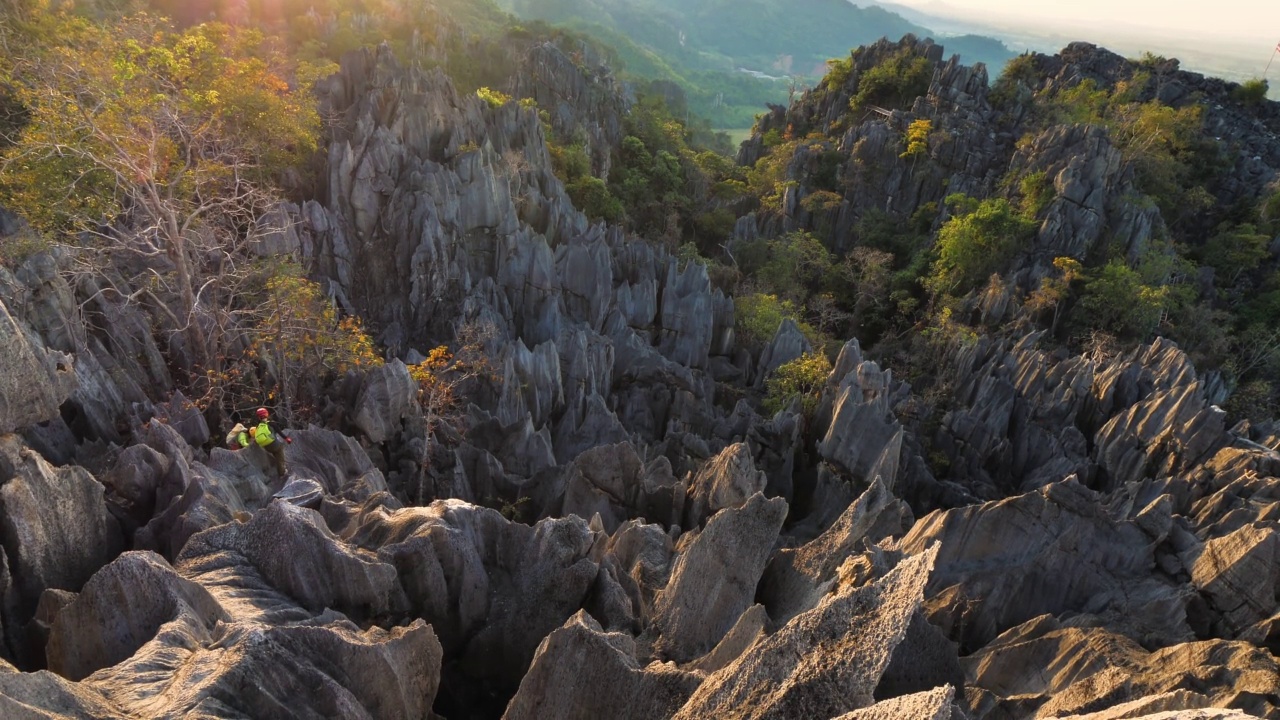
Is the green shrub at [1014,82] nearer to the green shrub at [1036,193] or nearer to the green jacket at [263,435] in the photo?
the green shrub at [1036,193]

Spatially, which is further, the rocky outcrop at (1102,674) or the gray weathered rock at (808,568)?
the gray weathered rock at (808,568)

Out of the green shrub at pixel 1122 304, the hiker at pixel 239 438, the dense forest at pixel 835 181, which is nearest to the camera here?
the hiker at pixel 239 438

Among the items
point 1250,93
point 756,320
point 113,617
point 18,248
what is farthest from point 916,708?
point 1250,93

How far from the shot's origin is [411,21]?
5088cm

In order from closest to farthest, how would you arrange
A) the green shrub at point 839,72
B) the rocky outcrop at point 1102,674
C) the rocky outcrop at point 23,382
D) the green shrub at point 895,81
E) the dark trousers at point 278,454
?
the rocky outcrop at point 1102,674, the rocky outcrop at point 23,382, the dark trousers at point 278,454, the green shrub at point 895,81, the green shrub at point 839,72

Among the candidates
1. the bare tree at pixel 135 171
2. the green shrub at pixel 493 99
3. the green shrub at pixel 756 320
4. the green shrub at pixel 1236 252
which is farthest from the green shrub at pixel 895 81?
the bare tree at pixel 135 171

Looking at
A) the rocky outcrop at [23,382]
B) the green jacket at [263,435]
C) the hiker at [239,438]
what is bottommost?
the hiker at [239,438]

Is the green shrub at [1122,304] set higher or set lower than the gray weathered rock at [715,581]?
higher

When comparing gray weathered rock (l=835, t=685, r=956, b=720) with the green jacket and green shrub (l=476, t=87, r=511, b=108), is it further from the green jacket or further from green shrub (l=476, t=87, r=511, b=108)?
green shrub (l=476, t=87, r=511, b=108)

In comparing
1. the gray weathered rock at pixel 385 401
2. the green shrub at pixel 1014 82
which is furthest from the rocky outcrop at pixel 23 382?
the green shrub at pixel 1014 82

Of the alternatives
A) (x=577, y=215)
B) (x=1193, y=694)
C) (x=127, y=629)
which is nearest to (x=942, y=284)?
(x=577, y=215)

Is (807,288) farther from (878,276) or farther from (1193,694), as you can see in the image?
(1193,694)

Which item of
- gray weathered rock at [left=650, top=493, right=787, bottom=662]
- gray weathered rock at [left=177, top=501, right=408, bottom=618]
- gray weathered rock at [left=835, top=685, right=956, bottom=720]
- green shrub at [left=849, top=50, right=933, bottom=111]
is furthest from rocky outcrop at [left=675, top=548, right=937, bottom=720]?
green shrub at [left=849, top=50, right=933, bottom=111]

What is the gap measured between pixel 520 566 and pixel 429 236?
63.2 feet
